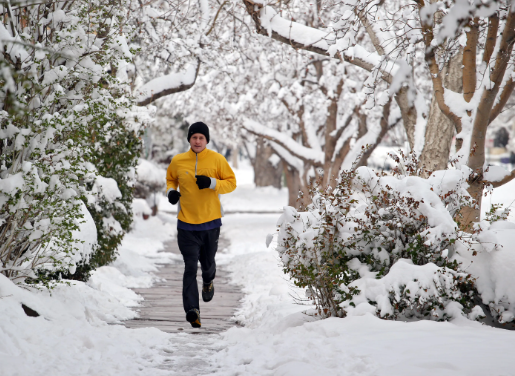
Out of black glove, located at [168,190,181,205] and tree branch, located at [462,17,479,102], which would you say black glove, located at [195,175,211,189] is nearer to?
black glove, located at [168,190,181,205]

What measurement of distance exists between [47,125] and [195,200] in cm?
Result: 166

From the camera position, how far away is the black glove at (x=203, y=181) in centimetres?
566

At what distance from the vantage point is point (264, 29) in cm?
752

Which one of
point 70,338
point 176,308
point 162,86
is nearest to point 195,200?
point 70,338

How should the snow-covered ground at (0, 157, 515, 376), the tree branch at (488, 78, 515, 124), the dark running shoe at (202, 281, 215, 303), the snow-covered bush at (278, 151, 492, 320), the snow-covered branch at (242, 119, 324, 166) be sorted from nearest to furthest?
1. the snow-covered ground at (0, 157, 515, 376)
2. the snow-covered bush at (278, 151, 492, 320)
3. the dark running shoe at (202, 281, 215, 303)
4. the tree branch at (488, 78, 515, 124)
5. the snow-covered branch at (242, 119, 324, 166)

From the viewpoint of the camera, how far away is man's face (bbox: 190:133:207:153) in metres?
5.93

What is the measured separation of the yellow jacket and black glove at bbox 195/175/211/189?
124mm

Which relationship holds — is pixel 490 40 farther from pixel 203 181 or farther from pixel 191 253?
pixel 191 253

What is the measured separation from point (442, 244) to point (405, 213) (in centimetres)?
44

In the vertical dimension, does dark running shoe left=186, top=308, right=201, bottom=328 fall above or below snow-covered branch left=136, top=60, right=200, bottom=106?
below

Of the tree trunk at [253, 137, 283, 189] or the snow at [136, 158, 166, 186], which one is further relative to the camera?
the tree trunk at [253, 137, 283, 189]

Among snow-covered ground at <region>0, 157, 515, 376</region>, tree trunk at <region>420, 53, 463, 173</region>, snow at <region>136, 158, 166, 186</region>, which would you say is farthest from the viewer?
snow at <region>136, 158, 166, 186</region>

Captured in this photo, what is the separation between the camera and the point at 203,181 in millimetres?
5660

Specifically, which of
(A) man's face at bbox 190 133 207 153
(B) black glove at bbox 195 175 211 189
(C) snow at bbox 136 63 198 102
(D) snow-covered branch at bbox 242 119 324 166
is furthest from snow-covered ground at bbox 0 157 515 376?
(D) snow-covered branch at bbox 242 119 324 166
